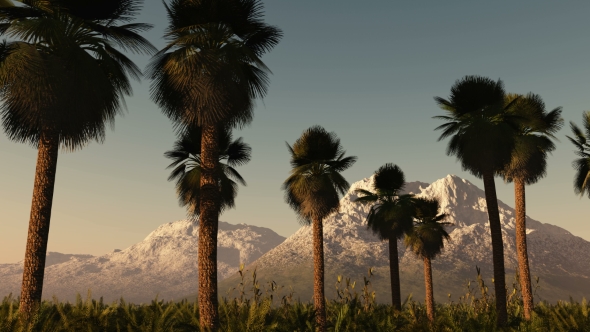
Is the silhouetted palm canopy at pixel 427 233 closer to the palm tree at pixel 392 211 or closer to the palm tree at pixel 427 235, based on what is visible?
the palm tree at pixel 427 235

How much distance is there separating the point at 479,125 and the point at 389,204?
10680mm

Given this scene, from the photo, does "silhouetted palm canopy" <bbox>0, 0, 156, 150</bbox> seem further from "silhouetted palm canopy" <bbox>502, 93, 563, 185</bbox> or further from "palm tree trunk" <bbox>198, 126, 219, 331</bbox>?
"silhouetted palm canopy" <bbox>502, 93, 563, 185</bbox>

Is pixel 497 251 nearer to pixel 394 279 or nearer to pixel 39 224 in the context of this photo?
pixel 394 279

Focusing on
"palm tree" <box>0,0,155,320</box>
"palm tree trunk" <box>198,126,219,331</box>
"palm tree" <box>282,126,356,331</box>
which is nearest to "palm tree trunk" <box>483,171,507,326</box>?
"palm tree" <box>282,126,356,331</box>

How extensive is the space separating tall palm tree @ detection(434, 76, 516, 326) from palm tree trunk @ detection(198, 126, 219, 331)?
12.8 meters

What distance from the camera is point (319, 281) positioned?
24.9 m

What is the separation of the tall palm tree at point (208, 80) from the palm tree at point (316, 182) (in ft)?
31.6

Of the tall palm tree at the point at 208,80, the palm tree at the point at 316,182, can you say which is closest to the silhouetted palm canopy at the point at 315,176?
the palm tree at the point at 316,182

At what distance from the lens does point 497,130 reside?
22750 mm

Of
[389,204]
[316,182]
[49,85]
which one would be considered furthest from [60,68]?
[389,204]

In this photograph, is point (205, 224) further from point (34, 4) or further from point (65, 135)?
point (34, 4)

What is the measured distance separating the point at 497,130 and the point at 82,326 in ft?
60.2

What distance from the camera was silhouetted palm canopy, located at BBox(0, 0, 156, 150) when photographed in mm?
13781

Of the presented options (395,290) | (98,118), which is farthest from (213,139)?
(395,290)
